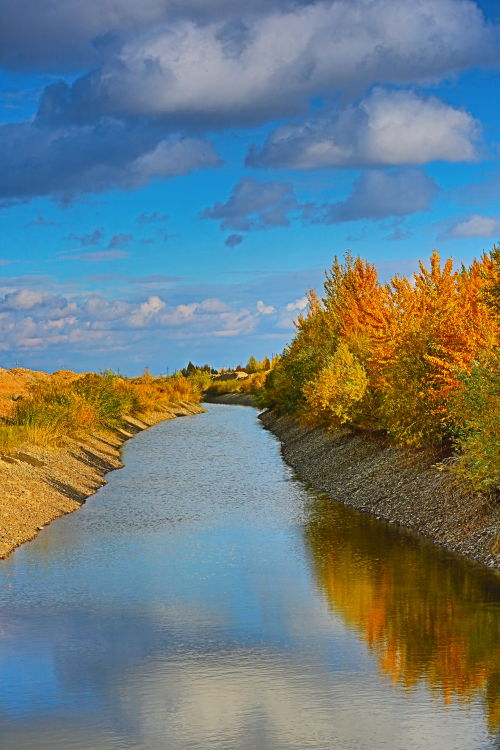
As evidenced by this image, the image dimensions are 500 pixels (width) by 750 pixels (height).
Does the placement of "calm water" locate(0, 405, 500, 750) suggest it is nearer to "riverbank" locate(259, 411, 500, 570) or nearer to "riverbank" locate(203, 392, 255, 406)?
"riverbank" locate(259, 411, 500, 570)

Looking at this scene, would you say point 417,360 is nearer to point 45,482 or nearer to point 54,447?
point 45,482

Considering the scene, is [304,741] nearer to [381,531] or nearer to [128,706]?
[128,706]

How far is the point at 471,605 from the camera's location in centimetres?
1812

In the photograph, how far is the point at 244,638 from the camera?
52.7ft

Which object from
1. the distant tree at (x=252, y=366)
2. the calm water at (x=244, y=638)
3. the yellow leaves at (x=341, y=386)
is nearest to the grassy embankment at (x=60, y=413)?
the calm water at (x=244, y=638)

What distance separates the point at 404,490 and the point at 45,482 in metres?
13.9

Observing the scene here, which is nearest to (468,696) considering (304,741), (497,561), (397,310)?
(304,741)

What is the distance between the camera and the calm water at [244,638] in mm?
11773

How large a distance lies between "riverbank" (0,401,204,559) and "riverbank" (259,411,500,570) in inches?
408

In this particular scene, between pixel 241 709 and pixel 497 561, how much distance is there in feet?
34.8

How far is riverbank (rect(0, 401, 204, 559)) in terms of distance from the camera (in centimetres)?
2666

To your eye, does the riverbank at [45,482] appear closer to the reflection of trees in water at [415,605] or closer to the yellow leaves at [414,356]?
the reflection of trees in water at [415,605]

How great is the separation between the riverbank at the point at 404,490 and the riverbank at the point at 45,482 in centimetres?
1036

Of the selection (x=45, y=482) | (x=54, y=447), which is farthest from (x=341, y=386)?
(x=45, y=482)
